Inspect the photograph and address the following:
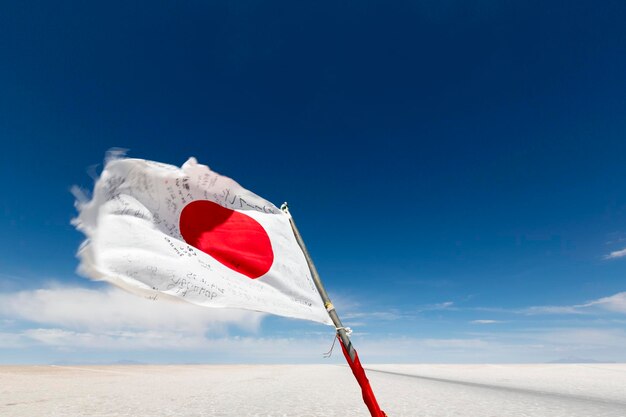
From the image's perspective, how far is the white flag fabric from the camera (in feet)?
12.1

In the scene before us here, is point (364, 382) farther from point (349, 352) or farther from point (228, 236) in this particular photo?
point (228, 236)

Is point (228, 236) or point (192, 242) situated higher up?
point (228, 236)

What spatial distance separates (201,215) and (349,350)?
2123 mm

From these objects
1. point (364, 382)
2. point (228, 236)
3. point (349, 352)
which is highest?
point (228, 236)

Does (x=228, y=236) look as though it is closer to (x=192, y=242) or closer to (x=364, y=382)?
(x=192, y=242)

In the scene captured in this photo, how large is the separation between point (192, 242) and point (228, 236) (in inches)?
14.9

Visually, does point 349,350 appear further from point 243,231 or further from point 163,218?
point 163,218

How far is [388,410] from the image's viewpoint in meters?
12.3

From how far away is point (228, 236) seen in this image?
4.28 m

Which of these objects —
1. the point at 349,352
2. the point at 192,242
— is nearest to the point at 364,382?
the point at 349,352

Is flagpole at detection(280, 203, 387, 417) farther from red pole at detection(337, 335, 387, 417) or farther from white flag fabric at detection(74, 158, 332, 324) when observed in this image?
white flag fabric at detection(74, 158, 332, 324)

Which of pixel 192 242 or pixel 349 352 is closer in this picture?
pixel 349 352

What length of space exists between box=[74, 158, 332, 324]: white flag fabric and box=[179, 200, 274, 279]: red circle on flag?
1 centimetres

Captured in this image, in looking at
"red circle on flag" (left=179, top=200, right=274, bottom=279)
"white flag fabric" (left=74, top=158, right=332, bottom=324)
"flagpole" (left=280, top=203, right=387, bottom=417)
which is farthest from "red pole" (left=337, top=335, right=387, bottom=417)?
"red circle on flag" (left=179, top=200, right=274, bottom=279)
